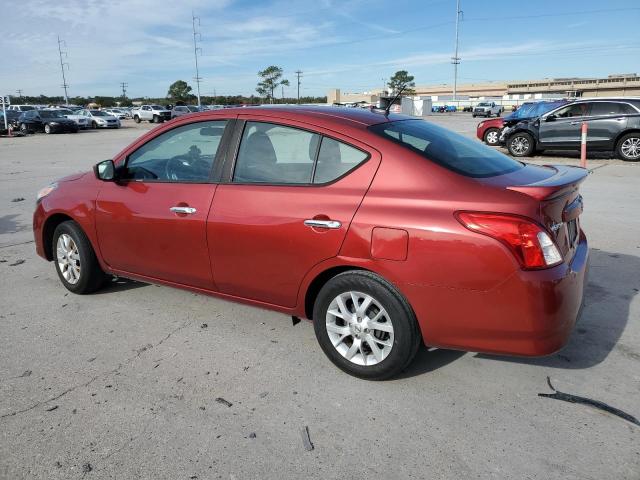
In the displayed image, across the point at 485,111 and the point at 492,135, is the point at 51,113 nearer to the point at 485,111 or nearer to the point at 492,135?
the point at 492,135

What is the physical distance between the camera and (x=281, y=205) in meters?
3.28

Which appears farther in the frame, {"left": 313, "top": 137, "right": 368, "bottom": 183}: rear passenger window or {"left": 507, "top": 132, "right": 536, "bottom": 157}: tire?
{"left": 507, "top": 132, "right": 536, "bottom": 157}: tire

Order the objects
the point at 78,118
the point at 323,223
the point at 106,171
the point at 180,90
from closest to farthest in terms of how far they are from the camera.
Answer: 1. the point at 323,223
2. the point at 106,171
3. the point at 78,118
4. the point at 180,90

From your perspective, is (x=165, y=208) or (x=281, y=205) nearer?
(x=281, y=205)

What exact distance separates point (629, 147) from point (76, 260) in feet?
47.3

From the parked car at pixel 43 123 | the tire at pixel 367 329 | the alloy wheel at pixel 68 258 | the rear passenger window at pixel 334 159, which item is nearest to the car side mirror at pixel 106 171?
the alloy wheel at pixel 68 258

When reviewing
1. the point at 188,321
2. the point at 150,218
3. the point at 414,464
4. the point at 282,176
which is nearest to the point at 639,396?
the point at 414,464

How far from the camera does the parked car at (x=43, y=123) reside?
3250 cm

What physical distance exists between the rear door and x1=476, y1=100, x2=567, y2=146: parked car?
14194 millimetres

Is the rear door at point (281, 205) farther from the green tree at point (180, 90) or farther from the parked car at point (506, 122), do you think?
the green tree at point (180, 90)

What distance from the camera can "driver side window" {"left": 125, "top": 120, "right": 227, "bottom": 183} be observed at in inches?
148

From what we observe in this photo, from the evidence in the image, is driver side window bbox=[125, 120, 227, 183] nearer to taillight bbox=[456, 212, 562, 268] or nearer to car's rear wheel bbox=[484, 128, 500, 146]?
taillight bbox=[456, 212, 562, 268]

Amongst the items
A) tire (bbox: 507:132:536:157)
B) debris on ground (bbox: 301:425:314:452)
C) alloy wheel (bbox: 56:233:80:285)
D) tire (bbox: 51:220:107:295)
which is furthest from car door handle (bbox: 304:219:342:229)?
tire (bbox: 507:132:536:157)

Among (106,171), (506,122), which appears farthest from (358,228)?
(506,122)
